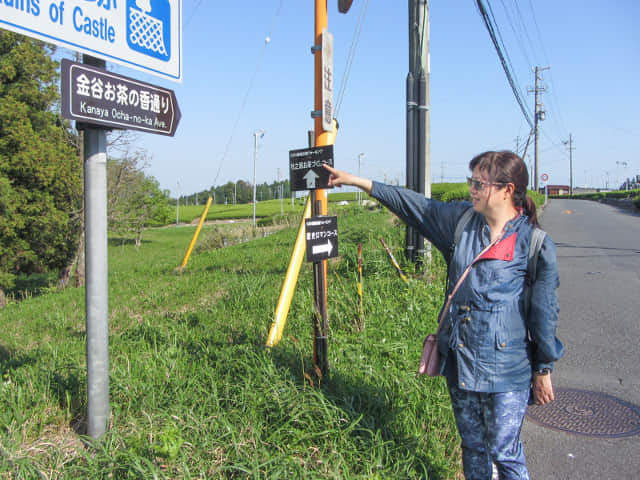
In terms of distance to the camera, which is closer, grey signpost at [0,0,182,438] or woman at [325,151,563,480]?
woman at [325,151,563,480]

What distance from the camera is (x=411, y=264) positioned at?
7.73 metres

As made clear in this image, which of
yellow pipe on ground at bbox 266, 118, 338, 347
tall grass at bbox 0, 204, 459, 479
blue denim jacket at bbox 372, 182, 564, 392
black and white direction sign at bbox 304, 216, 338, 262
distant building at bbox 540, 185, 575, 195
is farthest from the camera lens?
distant building at bbox 540, 185, 575, 195

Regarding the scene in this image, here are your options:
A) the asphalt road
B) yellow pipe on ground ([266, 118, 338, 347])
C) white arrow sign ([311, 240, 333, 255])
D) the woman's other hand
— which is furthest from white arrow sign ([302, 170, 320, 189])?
the asphalt road

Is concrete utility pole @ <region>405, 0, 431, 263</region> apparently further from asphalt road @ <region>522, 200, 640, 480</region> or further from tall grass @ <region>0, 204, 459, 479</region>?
tall grass @ <region>0, 204, 459, 479</region>

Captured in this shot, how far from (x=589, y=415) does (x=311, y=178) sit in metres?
2.85

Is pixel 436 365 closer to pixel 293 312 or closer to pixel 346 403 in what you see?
pixel 346 403

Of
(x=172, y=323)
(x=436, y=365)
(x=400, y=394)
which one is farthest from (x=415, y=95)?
(x=436, y=365)

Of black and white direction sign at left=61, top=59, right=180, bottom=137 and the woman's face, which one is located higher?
black and white direction sign at left=61, top=59, right=180, bottom=137

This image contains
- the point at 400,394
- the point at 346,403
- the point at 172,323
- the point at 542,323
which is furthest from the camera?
the point at 172,323

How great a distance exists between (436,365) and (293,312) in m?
3.39

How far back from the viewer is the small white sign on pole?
7.38 feet

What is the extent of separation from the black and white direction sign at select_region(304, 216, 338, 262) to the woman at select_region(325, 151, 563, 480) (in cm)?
117

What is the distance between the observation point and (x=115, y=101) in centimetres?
262

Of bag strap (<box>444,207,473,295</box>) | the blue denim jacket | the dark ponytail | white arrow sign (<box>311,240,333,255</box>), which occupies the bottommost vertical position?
the blue denim jacket
